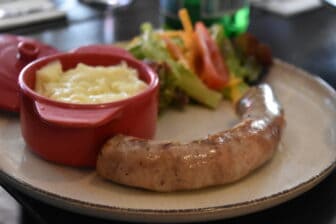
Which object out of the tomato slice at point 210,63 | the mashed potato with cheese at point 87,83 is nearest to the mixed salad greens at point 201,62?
the tomato slice at point 210,63

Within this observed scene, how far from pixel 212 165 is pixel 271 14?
1021 millimetres

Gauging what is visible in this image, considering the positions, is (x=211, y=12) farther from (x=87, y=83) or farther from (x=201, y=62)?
(x=87, y=83)

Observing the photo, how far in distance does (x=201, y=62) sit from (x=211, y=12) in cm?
27

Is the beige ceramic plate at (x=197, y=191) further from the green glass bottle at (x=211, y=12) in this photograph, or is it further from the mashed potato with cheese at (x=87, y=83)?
the green glass bottle at (x=211, y=12)

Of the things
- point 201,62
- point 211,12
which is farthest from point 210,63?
point 211,12

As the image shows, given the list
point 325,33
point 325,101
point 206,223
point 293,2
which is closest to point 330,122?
point 325,101

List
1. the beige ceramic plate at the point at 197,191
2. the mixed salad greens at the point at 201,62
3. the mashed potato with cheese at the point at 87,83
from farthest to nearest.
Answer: the mixed salad greens at the point at 201,62
the mashed potato with cheese at the point at 87,83
the beige ceramic plate at the point at 197,191

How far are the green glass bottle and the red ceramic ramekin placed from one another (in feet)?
1.76

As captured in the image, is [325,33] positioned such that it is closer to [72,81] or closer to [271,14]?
[271,14]

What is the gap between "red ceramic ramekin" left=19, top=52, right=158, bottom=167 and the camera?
85cm

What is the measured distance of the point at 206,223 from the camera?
83 cm

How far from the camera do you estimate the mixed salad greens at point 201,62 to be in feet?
3.76

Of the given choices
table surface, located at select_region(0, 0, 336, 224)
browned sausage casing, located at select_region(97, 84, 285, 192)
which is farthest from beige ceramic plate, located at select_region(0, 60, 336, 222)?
table surface, located at select_region(0, 0, 336, 224)

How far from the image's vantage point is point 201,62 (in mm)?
1221
